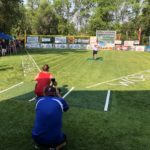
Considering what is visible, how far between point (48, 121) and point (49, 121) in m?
0.02

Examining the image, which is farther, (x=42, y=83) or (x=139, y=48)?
(x=139, y=48)

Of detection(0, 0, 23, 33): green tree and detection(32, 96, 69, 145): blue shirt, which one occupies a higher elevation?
detection(0, 0, 23, 33): green tree

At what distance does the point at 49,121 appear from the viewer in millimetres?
6852

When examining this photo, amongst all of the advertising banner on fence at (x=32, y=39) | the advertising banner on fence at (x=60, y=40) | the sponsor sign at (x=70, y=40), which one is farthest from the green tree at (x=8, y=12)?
the sponsor sign at (x=70, y=40)

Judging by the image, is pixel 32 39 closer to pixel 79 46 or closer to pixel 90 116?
pixel 79 46

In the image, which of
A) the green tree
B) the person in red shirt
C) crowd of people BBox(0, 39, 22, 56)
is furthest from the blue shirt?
the green tree

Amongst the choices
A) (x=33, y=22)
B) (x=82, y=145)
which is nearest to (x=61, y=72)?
(x=82, y=145)

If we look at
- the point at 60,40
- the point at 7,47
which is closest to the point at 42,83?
the point at 7,47

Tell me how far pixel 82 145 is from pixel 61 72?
14.6 metres

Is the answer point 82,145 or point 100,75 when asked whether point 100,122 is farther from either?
point 100,75

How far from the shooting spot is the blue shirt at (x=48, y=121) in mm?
6840

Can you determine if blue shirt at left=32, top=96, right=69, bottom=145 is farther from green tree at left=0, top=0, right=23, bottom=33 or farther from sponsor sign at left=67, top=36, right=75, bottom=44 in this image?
sponsor sign at left=67, top=36, right=75, bottom=44

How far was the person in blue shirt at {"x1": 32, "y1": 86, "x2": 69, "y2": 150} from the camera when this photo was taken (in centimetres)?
684

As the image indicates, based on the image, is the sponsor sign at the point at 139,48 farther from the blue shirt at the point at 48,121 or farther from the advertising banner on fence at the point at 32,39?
the blue shirt at the point at 48,121
